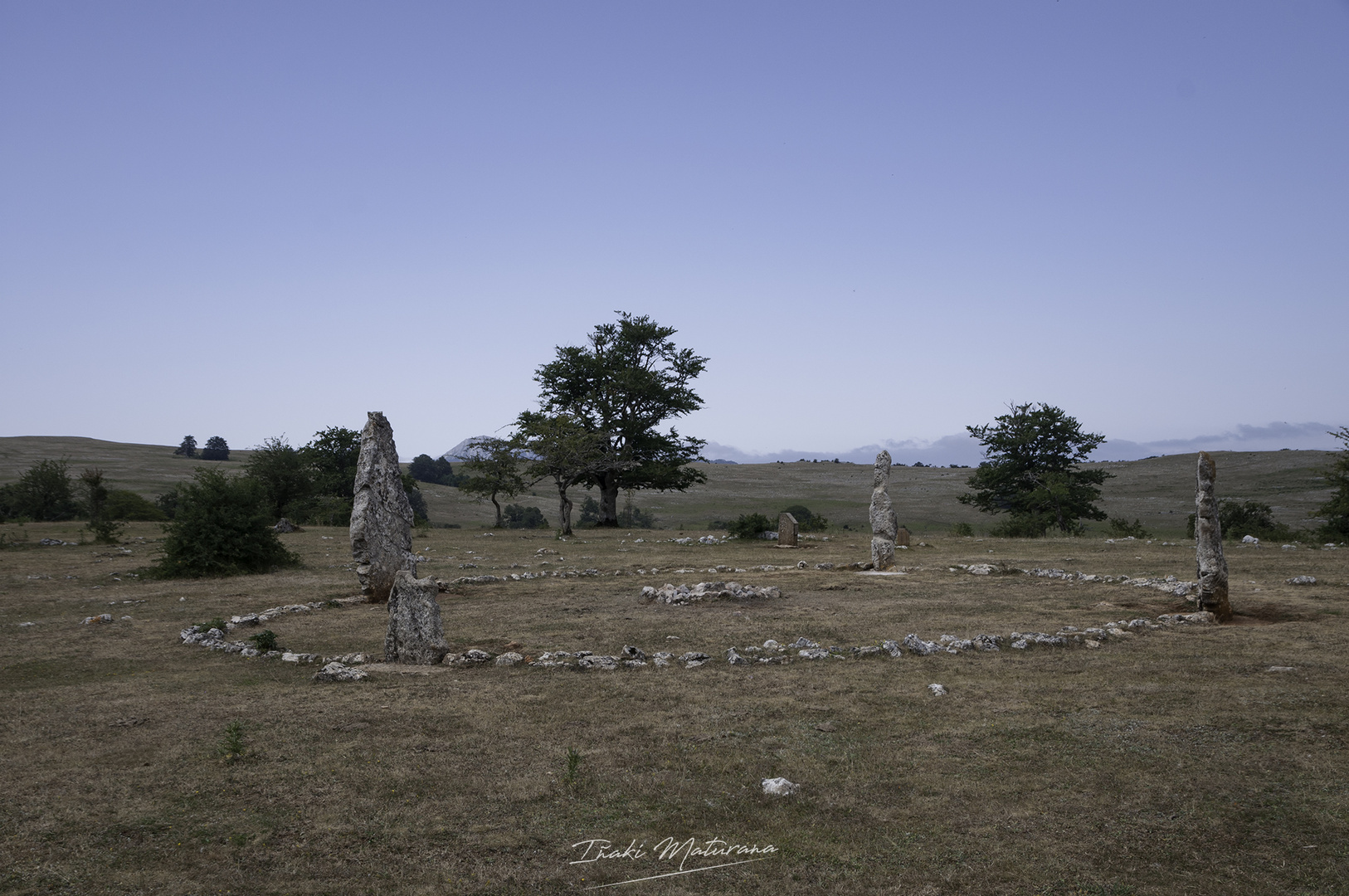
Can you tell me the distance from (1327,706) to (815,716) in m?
5.41

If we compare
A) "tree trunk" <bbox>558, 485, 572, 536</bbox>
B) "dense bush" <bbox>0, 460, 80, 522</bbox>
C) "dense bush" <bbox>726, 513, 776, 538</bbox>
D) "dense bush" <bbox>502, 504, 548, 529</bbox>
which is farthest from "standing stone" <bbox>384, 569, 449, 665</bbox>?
"dense bush" <bbox>502, 504, 548, 529</bbox>

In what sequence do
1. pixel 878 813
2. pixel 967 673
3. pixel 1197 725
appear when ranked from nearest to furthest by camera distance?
pixel 878 813 → pixel 1197 725 → pixel 967 673

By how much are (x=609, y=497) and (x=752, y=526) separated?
40.5 feet

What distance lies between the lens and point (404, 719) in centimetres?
881

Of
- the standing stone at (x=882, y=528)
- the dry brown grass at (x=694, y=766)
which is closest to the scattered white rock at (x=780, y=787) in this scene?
the dry brown grass at (x=694, y=766)

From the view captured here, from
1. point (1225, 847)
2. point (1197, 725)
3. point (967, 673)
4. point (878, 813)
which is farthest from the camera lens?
point (967, 673)

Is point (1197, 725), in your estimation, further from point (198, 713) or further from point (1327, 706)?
point (198, 713)

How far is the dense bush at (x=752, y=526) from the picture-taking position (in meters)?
33.2

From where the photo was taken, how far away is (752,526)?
33.2m

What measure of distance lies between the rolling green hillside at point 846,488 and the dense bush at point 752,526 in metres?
15.2

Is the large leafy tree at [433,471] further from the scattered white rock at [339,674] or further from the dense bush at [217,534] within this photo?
the scattered white rock at [339,674]

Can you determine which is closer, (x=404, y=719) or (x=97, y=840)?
(x=97, y=840)

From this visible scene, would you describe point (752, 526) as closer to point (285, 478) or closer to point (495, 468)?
point (495, 468)

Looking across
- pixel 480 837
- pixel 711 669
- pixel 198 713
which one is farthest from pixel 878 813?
pixel 198 713
